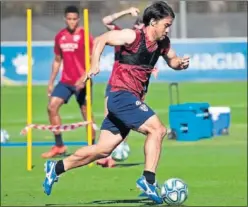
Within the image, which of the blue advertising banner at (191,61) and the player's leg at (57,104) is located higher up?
the blue advertising banner at (191,61)

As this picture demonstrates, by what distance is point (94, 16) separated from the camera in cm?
1995

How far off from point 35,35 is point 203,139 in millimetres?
4416

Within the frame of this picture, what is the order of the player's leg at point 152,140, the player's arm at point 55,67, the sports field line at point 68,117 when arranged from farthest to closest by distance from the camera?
the sports field line at point 68,117 < the player's arm at point 55,67 < the player's leg at point 152,140

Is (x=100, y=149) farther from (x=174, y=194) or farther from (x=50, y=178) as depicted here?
(x=174, y=194)

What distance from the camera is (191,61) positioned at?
1941 cm

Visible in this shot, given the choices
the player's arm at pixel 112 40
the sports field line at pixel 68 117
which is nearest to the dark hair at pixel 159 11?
the player's arm at pixel 112 40

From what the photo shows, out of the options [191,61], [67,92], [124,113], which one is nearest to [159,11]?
[124,113]

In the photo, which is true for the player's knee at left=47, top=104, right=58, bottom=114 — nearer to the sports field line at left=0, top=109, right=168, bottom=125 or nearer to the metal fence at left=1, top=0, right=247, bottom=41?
the sports field line at left=0, top=109, right=168, bottom=125

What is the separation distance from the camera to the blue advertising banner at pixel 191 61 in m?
19.4

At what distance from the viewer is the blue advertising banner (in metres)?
19.4

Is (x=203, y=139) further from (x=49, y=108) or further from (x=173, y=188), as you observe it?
(x=173, y=188)

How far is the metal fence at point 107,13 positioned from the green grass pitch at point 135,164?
1.09m

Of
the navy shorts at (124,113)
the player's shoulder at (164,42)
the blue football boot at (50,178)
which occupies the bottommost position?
the blue football boot at (50,178)

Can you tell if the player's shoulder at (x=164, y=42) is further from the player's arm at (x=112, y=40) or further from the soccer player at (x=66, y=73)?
the soccer player at (x=66, y=73)
